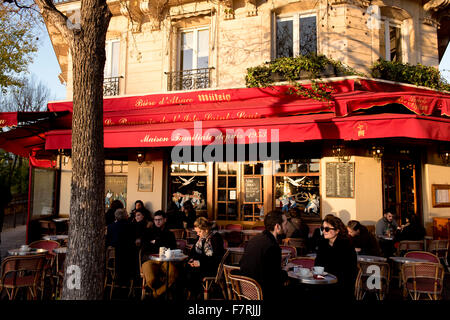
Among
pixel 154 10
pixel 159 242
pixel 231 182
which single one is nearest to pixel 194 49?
pixel 154 10

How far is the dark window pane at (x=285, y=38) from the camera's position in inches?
413

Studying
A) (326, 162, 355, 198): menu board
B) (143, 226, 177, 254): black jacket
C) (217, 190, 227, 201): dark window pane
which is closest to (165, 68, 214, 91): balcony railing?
(217, 190, 227, 201): dark window pane

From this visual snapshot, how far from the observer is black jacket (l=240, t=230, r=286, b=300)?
3.99m

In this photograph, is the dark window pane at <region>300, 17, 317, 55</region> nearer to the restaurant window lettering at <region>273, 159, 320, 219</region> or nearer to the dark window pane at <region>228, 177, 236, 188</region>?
the restaurant window lettering at <region>273, 159, 320, 219</region>

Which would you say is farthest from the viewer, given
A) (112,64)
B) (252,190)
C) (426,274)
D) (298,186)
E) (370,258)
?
(112,64)

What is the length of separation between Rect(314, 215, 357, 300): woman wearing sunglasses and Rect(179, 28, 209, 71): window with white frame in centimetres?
779

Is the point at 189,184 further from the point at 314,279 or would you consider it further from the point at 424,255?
the point at 314,279

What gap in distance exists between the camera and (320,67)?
9.36 metres

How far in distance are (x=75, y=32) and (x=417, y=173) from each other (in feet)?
31.7

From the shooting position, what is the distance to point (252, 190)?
10.1 metres

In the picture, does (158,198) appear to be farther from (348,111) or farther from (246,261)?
(246,261)

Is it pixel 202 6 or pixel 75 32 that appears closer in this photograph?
pixel 75 32

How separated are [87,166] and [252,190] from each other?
672 centimetres
